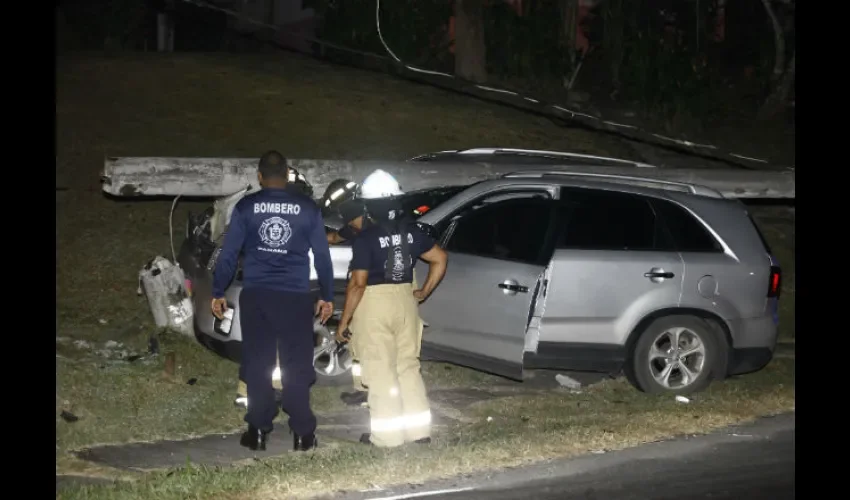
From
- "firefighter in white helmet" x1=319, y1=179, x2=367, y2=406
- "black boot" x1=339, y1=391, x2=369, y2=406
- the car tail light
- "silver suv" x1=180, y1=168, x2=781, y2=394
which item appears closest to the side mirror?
"firefighter in white helmet" x1=319, y1=179, x2=367, y2=406

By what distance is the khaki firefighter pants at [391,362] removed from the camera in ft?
26.0

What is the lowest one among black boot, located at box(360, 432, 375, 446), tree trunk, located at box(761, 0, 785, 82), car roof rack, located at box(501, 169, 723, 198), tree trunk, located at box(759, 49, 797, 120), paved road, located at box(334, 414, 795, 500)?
paved road, located at box(334, 414, 795, 500)

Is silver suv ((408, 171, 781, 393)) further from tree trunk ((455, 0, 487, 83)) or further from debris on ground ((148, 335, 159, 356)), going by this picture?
tree trunk ((455, 0, 487, 83))

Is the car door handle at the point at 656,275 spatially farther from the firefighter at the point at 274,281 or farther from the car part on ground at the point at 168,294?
the car part on ground at the point at 168,294

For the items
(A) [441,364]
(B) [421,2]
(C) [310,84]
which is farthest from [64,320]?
(B) [421,2]

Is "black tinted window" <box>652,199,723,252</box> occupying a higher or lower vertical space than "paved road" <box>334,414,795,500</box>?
higher

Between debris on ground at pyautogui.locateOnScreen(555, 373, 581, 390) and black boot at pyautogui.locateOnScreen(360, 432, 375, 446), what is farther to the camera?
debris on ground at pyautogui.locateOnScreen(555, 373, 581, 390)

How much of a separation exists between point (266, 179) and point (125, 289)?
17.6ft

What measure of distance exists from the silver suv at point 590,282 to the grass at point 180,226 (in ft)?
1.31

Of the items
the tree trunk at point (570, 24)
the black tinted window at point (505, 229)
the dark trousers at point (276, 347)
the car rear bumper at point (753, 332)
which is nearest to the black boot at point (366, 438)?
the dark trousers at point (276, 347)

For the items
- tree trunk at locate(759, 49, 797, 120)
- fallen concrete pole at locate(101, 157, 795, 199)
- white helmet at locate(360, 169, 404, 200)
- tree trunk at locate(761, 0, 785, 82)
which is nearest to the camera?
white helmet at locate(360, 169, 404, 200)

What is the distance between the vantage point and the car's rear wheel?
932cm

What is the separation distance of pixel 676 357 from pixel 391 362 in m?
2.87

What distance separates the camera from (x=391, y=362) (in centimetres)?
797
